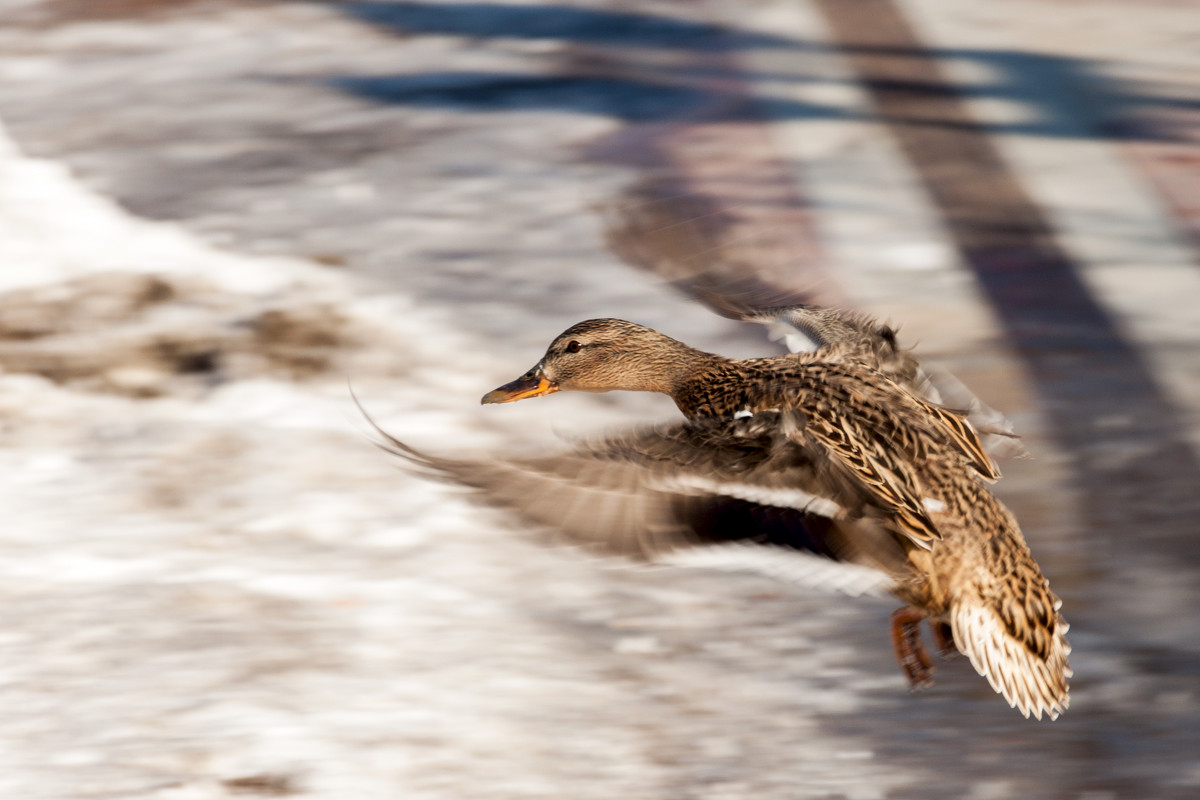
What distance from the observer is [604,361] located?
4059mm

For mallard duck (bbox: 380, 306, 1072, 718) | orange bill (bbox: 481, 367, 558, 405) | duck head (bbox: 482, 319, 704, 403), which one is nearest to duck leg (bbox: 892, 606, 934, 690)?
mallard duck (bbox: 380, 306, 1072, 718)

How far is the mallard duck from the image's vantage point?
10.2 feet

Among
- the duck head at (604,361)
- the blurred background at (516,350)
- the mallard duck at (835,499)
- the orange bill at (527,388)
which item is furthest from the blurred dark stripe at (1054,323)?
the orange bill at (527,388)

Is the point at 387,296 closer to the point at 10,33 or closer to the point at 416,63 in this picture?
the point at 416,63

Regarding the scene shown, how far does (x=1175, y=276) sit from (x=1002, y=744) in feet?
9.67

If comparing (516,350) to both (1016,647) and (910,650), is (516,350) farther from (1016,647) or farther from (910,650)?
(1016,647)

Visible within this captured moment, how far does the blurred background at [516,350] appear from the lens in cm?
354

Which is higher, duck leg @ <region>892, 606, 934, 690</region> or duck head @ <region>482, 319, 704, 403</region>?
duck head @ <region>482, 319, 704, 403</region>

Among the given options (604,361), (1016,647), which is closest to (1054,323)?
(604,361)

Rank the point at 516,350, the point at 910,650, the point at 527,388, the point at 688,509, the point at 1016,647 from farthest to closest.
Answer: the point at 516,350 → the point at 527,388 → the point at 910,650 → the point at 1016,647 → the point at 688,509

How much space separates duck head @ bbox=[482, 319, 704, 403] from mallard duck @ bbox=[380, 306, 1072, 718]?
254 millimetres

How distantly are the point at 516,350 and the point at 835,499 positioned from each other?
2.50m

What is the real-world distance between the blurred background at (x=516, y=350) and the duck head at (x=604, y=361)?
1.76ft

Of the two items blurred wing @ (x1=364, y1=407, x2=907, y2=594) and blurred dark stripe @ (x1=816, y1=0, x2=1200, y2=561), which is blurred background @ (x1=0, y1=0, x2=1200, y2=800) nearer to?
blurred dark stripe @ (x1=816, y1=0, x2=1200, y2=561)
